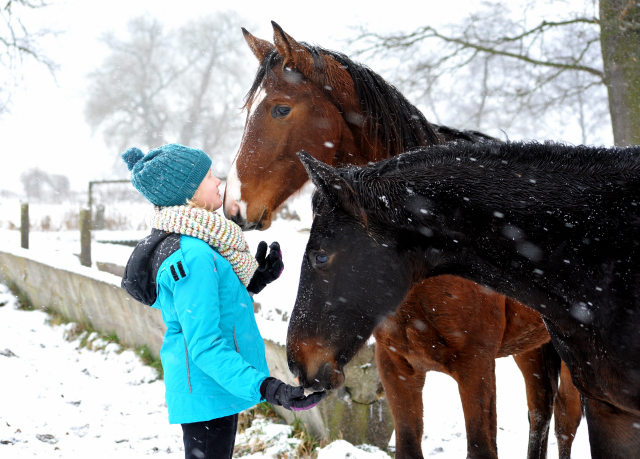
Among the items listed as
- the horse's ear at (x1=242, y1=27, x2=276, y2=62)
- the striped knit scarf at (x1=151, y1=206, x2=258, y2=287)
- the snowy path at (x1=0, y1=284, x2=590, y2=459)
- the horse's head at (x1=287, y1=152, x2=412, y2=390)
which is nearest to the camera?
the horse's head at (x1=287, y1=152, x2=412, y2=390)

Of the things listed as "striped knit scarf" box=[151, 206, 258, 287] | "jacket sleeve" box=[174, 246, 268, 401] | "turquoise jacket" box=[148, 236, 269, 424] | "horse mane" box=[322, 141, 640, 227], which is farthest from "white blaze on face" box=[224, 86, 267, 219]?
"horse mane" box=[322, 141, 640, 227]

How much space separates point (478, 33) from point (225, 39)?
24406 mm

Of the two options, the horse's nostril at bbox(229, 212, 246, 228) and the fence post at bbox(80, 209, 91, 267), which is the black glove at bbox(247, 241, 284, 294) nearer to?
the horse's nostril at bbox(229, 212, 246, 228)

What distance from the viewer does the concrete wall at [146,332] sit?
12.1ft

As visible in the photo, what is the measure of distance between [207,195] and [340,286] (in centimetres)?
78

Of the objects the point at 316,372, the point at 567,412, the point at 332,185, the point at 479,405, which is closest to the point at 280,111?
the point at 332,185

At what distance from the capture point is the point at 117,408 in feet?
14.9

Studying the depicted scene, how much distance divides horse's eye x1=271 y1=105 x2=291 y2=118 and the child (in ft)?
1.74

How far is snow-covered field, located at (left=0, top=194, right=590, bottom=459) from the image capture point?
377 centimetres

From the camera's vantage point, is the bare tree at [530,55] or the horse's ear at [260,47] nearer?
the horse's ear at [260,47]

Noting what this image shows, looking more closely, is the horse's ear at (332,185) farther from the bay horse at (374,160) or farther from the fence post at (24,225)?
the fence post at (24,225)

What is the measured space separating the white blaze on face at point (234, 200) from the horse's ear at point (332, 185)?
74cm

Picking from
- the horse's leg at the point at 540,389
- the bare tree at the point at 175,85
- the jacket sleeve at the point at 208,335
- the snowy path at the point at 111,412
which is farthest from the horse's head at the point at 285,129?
the bare tree at the point at 175,85

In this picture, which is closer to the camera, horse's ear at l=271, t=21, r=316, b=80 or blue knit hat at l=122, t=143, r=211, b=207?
blue knit hat at l=122, t=143, r=211, b=207
